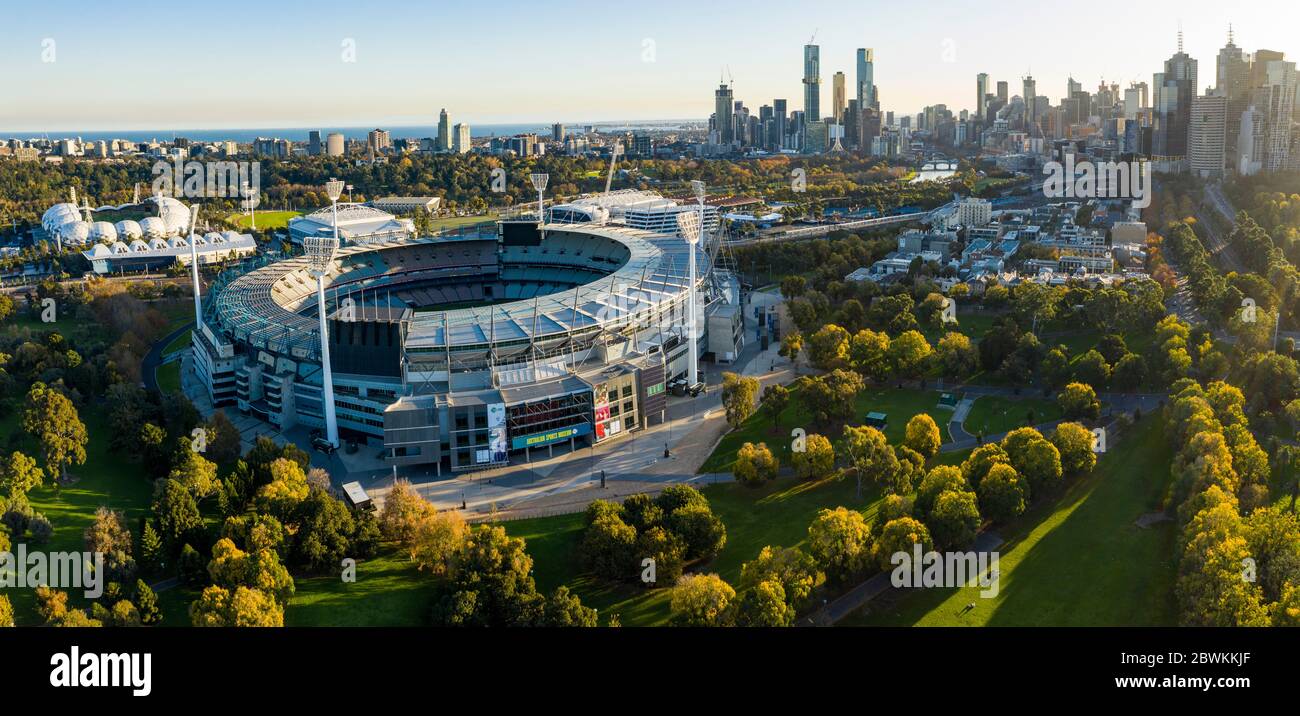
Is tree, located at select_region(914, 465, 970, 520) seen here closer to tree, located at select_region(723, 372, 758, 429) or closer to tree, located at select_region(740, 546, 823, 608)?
tree, located at select_region(740, 546, 823, 608)

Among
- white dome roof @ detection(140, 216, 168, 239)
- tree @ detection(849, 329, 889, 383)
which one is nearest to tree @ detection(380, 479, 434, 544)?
tree @ detection(849, 329, 889, 383)

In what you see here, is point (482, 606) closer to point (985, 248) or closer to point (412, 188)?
point (985, 248)

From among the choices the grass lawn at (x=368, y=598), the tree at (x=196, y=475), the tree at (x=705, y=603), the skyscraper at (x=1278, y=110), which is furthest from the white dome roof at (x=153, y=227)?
the skyscraper at (x=1278, y=110)

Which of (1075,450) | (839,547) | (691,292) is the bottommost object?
(839,547)

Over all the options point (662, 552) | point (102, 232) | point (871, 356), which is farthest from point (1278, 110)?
point (102, 232)

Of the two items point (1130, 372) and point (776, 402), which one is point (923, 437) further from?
point (1130, 372)
